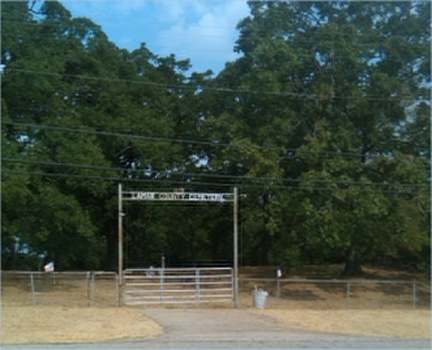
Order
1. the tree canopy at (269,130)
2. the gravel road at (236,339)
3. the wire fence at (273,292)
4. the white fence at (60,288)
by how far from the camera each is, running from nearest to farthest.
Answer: the gravel road at (236,339)
the white fence at (60,288)
the wire fence at (273,292)
the tree canopy at (269,130)

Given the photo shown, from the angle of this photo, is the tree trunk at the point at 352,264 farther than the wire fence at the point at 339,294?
Yes

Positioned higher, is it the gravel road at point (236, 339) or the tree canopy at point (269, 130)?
the tree canopy at point (269, 130)

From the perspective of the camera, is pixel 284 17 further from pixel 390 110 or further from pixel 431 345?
pixel 431 345

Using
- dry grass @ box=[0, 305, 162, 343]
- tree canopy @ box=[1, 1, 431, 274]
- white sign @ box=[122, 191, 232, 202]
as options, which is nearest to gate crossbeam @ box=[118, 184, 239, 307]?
white sign @ box=[122, 191, 232, 202]

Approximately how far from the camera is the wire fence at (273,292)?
28.2 m

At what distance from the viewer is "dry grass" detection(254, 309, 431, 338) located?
19.1 metres

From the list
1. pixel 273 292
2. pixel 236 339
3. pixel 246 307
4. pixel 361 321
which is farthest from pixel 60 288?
pixel 236 339

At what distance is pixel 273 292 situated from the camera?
3372 cm

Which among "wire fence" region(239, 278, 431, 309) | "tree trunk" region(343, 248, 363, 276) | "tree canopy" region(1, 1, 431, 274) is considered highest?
"tree canopy" region(1, 1, 431, 274)

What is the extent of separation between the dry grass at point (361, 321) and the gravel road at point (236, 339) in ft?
3.27

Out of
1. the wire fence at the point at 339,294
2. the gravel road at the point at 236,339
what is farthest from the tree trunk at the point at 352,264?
the gravel road at the point at 236,339

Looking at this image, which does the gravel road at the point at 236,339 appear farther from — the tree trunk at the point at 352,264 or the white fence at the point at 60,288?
the tree trunk at the point at 352,264

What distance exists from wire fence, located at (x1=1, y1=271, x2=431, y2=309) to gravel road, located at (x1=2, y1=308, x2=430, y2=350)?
293 inches

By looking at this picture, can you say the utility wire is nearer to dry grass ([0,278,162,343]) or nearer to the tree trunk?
the tree trunk
